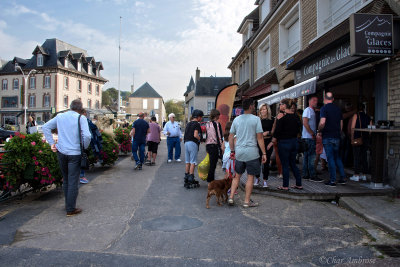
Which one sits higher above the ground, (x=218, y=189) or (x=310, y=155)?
(x=310, y=155)

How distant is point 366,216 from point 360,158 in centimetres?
264

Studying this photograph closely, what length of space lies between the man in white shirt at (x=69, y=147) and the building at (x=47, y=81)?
44487mm

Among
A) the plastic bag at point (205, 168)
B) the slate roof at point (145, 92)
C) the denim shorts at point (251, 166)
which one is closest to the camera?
the denim shorts at point (251, 166)

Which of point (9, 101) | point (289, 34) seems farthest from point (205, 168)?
point (9, 101)

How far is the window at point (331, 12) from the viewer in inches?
329

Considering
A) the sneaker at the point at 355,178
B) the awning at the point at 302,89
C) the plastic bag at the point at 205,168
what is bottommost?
the sneaker at the point at 355,178

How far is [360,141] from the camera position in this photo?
6211 millimetres

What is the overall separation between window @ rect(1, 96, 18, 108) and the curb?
2165 inches

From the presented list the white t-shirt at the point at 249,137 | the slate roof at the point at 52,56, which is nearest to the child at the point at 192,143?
the white t-shirt at the point at 249,137

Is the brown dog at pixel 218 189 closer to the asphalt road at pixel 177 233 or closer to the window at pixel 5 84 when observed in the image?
the asphalt road at pixel 177 233

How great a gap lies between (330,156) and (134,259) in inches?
174

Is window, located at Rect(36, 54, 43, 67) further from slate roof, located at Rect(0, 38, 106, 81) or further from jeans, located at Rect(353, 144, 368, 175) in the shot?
jeans, located at Rect(353, 144, 368, 175)

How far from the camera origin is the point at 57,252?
3.12m

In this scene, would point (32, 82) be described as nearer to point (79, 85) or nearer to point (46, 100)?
point (46, 100)
